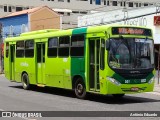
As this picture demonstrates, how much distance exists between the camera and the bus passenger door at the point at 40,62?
2134 cm

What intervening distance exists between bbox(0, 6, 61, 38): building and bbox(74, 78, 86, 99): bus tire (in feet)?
137

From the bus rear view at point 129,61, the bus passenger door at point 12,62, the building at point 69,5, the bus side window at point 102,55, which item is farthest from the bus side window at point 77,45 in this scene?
the building at point 69,5

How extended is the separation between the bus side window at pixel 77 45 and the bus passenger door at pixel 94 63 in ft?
1.89

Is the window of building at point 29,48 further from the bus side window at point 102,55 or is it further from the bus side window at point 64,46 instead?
the bus side window at point 102,55

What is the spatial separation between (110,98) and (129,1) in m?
77.0

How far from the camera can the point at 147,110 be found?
1437cm

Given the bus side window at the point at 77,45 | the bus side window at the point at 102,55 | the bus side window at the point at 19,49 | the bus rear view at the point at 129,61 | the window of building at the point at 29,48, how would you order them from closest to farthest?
1. the bus rear view at the point at 129,61
2. the bus side window at the point at 102,55
3. the bus side window at the point at 77,45
4. the window of building at the point at 29,48
5. the bus side window at the point at 19,49

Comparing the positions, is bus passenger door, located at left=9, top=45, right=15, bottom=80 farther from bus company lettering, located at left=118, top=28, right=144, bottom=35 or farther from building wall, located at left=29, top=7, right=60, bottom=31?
building wall, located at left=29, top=7, right=60, bottom=31

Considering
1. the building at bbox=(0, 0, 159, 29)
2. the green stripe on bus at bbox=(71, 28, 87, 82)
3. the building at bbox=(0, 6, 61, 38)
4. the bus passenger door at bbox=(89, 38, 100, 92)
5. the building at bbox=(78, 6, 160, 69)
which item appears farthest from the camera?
the building at bbox=(0, 0, 159, 29)

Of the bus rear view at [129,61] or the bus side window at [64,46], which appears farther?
the bus side window at [64,46]

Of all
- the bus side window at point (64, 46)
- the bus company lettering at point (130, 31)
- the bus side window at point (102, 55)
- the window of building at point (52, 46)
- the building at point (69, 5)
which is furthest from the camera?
the building at point (69, 5)

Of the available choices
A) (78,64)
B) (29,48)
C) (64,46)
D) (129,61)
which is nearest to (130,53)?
(129,61)

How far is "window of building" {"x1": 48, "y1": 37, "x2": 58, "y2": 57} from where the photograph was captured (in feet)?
65.8

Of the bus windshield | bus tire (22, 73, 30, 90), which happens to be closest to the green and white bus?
the bus windshield
